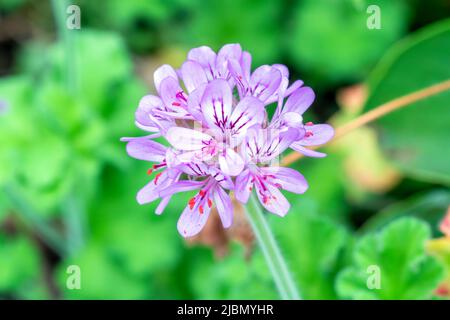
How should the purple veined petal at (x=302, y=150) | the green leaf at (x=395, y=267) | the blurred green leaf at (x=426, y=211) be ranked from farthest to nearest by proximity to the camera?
the blurred green leaf at (x=426, y=211)
the green leaf at (x=395, y=267)
the purple veined petal at (x=302, y=150)

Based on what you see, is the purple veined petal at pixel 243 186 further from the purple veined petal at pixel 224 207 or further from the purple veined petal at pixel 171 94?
the purple veined petal at pixel 171 94

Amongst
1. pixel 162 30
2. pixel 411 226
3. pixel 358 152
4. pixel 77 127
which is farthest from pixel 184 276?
pixel 162 30

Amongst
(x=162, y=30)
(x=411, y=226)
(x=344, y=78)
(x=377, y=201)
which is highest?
(x=162, y=30)

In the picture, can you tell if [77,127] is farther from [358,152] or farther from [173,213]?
[358,152]

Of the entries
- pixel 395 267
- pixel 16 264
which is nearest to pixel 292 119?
pixel 395 267

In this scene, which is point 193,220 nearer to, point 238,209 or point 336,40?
point 238,209

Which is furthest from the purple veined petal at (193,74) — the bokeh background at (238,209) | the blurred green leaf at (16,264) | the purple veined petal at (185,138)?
the blurred green leaf at (16,264)

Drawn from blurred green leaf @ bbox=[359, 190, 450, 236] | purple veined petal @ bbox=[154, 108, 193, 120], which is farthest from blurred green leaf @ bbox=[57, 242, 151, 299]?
purple veined petal @ bbox=[154, 108, 193, 120]
